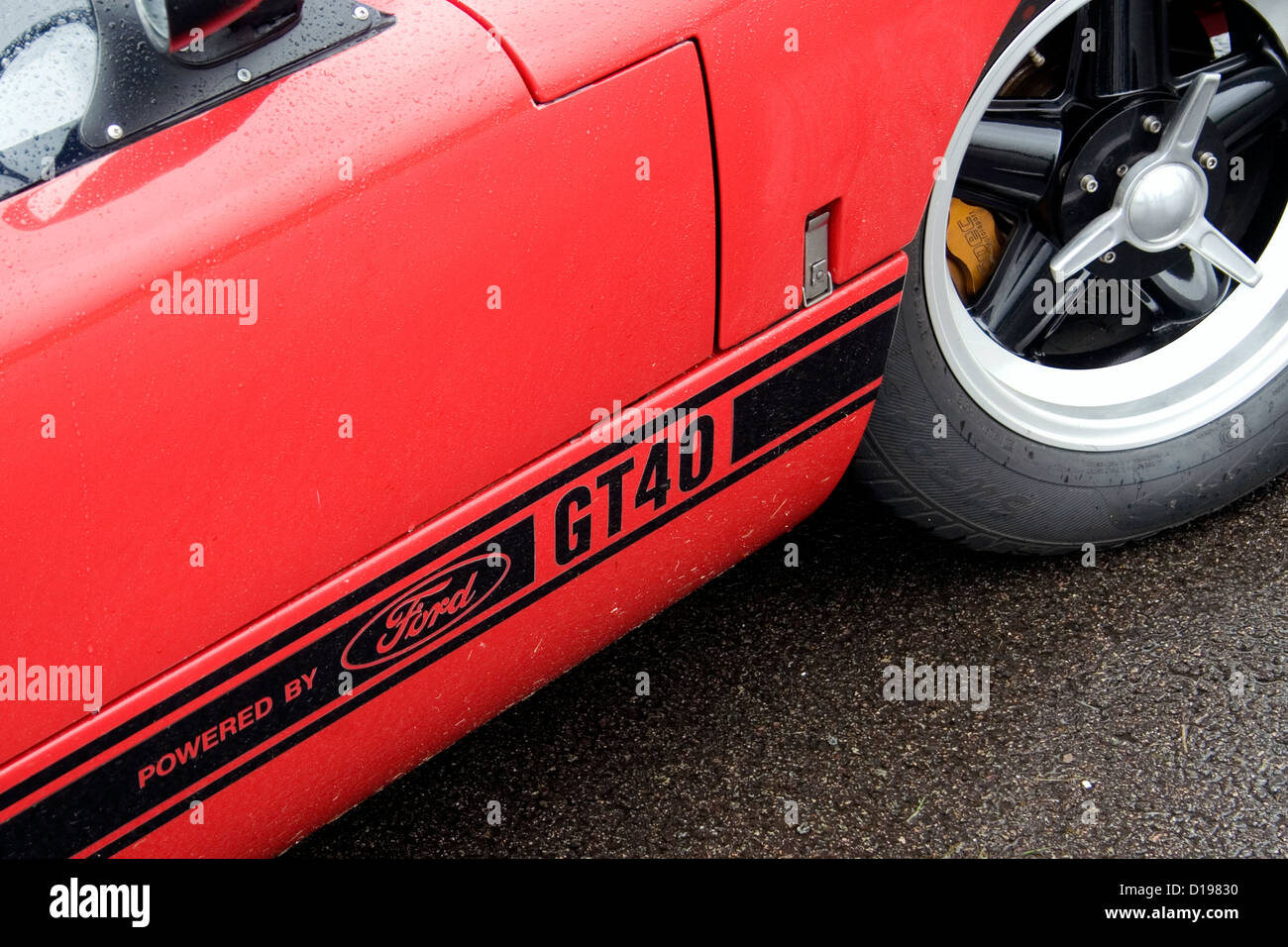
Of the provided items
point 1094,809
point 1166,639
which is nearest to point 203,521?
point 1094,809

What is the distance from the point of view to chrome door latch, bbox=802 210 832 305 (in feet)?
5.62

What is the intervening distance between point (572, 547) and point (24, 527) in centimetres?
64

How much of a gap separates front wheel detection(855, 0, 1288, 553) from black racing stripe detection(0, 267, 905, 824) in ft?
0.78

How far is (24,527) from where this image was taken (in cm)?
121

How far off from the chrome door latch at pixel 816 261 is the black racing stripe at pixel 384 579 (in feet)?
0.14

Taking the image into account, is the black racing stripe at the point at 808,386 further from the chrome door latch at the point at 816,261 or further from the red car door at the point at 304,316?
the red car door at the point at 304,316

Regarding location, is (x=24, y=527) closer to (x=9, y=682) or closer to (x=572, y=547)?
(x=9, y=682)

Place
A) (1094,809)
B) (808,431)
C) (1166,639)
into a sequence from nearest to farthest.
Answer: (808,431)
(1094,809)
(1166,639)

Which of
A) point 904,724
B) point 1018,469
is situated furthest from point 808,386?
point 904,724

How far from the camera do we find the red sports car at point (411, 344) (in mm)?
1253

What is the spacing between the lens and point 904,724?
7.09 ft

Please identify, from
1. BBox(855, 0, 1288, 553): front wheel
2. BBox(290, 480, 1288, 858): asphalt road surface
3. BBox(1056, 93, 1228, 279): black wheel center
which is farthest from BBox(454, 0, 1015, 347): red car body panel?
BBox(290, 480, 1288, 858): asphalt road surface

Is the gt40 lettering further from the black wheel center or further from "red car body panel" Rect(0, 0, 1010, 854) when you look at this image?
the black wheel center

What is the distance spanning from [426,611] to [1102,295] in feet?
4.34
